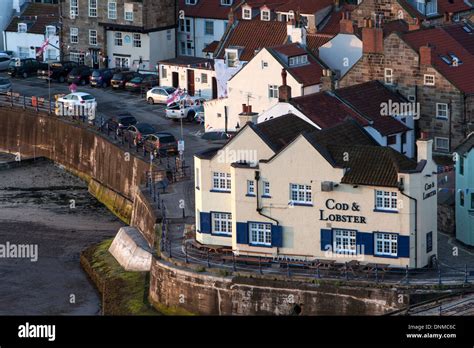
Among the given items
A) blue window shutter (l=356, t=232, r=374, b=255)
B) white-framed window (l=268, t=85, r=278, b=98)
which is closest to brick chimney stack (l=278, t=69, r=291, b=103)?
white-framed window (l=268, t=85, r=278, b=98)

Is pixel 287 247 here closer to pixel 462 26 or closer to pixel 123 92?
pixel 462 26

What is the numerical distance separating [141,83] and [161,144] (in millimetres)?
17268

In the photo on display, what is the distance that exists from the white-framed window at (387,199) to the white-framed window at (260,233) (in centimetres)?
538

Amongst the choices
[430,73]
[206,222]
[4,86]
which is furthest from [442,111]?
[4,86]

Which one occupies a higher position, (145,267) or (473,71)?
(473,71)

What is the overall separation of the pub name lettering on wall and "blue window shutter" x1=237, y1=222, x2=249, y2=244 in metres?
3.59

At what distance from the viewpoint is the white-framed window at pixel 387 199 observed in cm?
7862

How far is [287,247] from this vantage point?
267ft

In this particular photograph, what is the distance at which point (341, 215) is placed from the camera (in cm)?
7975

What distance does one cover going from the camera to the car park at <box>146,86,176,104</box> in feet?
382

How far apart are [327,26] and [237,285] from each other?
38676 millimetres
